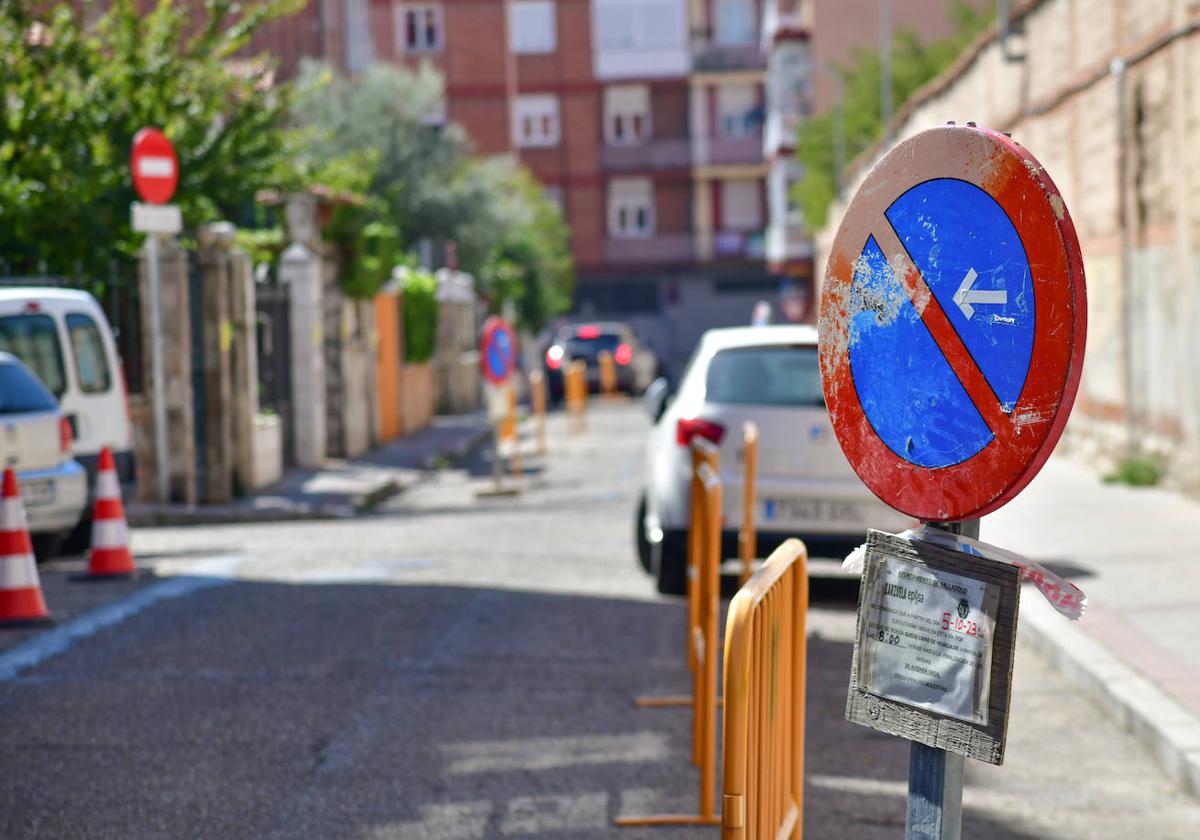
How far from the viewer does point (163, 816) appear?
5.81 m

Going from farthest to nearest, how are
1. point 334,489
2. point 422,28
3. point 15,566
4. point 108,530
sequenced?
point 422,28, point 334,489, point 108,530, point 15,566

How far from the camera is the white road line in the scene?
838cm

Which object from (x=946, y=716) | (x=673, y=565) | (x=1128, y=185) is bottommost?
(x=673, y=565)

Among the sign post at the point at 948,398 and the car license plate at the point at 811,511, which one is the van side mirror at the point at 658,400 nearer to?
the car license plate at the point at 811,511

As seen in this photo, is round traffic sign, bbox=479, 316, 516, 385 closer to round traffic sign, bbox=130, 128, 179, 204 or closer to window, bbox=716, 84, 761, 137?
round traffic sign, bbox=130, 128, 179, 204

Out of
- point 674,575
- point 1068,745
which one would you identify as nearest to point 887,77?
point 674,575

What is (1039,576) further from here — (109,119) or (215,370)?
(109,119)

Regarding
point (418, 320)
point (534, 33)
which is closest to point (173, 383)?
point (418, 320)

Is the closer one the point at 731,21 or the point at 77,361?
the point at 77,361

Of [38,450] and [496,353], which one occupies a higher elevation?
[38,450]

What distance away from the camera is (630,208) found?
74438mm

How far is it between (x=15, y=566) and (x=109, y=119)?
29.9 feet

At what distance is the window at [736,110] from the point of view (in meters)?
73.2

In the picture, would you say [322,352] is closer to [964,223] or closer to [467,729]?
[467,729]
